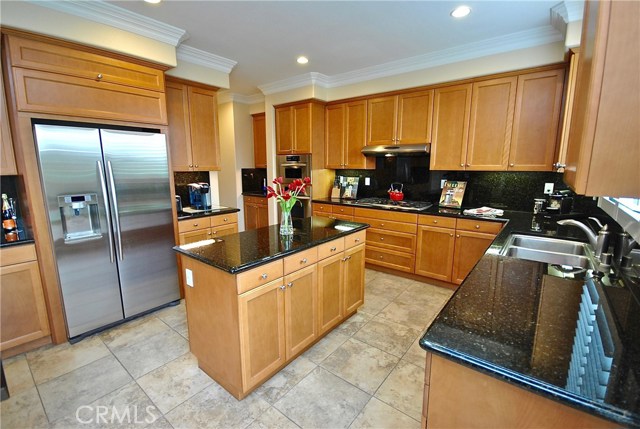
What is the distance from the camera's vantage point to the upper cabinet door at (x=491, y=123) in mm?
3064

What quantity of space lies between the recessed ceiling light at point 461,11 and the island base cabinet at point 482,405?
2680 mm

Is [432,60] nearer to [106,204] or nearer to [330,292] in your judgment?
[330,292]

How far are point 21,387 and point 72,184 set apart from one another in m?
1.44

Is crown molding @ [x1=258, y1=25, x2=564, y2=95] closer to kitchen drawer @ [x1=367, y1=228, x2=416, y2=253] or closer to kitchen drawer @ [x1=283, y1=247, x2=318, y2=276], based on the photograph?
kitchen drawer @ [x1=367, y1=228, x2=416, y2=253]

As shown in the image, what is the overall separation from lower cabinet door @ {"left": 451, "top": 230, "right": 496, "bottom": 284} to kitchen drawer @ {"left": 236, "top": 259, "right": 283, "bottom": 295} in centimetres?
224

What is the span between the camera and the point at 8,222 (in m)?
2.27

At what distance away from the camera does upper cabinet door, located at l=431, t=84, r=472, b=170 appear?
3316 millimetres

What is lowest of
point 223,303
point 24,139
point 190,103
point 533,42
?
point 223,303

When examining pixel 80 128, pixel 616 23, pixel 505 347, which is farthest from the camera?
pixel 80 128

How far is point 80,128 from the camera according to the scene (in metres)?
2.27

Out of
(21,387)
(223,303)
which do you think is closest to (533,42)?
(223,303)

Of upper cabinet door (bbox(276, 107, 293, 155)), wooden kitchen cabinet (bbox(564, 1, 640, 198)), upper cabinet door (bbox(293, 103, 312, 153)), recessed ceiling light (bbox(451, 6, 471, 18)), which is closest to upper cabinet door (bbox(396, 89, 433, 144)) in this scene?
recessed ceiling light (bbox(451, 6, 471, 18))

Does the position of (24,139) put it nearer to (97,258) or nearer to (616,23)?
(97,258)

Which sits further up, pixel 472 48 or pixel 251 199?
pixel 472 48
